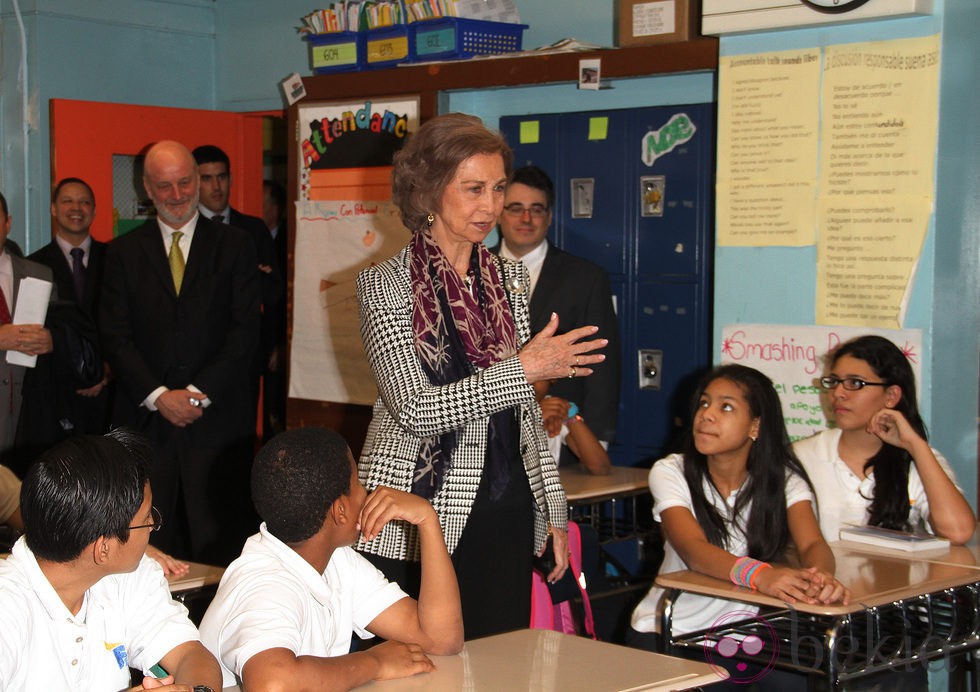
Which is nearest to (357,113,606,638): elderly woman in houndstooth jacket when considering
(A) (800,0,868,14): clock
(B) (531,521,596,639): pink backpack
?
(B) (531,521,596,639): pink backpack

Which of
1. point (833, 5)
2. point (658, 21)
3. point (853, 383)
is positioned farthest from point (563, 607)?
point (658, 21)

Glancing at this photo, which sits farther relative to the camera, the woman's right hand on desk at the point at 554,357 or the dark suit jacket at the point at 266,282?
the dark suit jacket at the point at 266,282

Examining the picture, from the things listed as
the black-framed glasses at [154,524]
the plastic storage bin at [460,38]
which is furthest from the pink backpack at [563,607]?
the plastic storage bin at [460,38]

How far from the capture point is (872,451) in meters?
3.66

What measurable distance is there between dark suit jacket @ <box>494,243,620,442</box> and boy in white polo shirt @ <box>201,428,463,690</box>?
8.31 ft

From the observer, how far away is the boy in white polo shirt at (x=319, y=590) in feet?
6.66

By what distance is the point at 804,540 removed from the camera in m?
3.26

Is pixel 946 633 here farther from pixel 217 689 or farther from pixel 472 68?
pixel 472 68

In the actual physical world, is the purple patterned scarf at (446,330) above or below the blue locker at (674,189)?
below

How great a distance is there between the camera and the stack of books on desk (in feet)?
11.0

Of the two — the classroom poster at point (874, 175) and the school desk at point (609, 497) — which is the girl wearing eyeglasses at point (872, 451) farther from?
the school desk at point (609, 497)

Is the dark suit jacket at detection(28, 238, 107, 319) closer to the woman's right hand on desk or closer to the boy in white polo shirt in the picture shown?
the woman's right hand on desk

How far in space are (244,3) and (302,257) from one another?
1.87 m

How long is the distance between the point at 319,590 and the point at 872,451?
2.06 m
